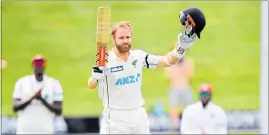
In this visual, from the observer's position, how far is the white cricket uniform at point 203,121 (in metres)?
14.4

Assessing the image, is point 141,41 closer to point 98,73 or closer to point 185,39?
point 185,39

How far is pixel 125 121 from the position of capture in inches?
439

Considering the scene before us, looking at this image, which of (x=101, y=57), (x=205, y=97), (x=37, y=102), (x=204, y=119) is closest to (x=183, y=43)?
(x=101, y=57)

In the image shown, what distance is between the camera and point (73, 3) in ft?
64.0

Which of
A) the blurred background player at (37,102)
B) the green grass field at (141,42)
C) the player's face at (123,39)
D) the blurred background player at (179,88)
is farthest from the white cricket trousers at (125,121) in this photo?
the green grass field at (141,42)

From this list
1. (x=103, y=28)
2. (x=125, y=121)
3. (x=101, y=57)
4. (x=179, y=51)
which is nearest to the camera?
(x=103, y=28)

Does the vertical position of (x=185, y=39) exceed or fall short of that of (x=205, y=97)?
it exceeds it

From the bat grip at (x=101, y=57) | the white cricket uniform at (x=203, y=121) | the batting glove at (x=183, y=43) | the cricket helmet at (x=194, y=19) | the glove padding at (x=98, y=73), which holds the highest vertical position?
the cricket helmet at (x=194, y=19)

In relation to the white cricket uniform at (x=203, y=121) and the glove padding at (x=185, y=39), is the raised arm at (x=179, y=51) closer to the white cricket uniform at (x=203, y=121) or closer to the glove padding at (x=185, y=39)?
the glove padding at (x=185, y=39)

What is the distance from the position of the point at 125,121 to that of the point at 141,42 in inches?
333

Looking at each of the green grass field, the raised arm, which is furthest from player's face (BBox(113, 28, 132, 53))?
the green grass field

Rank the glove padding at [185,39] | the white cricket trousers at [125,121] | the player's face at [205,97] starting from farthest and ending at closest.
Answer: the player's face at [205,97]
the white cricket trousers at [125,121]
the glove padding at [185,39]

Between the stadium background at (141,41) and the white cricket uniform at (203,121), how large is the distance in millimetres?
4443

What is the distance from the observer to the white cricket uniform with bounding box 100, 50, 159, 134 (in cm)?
1103
